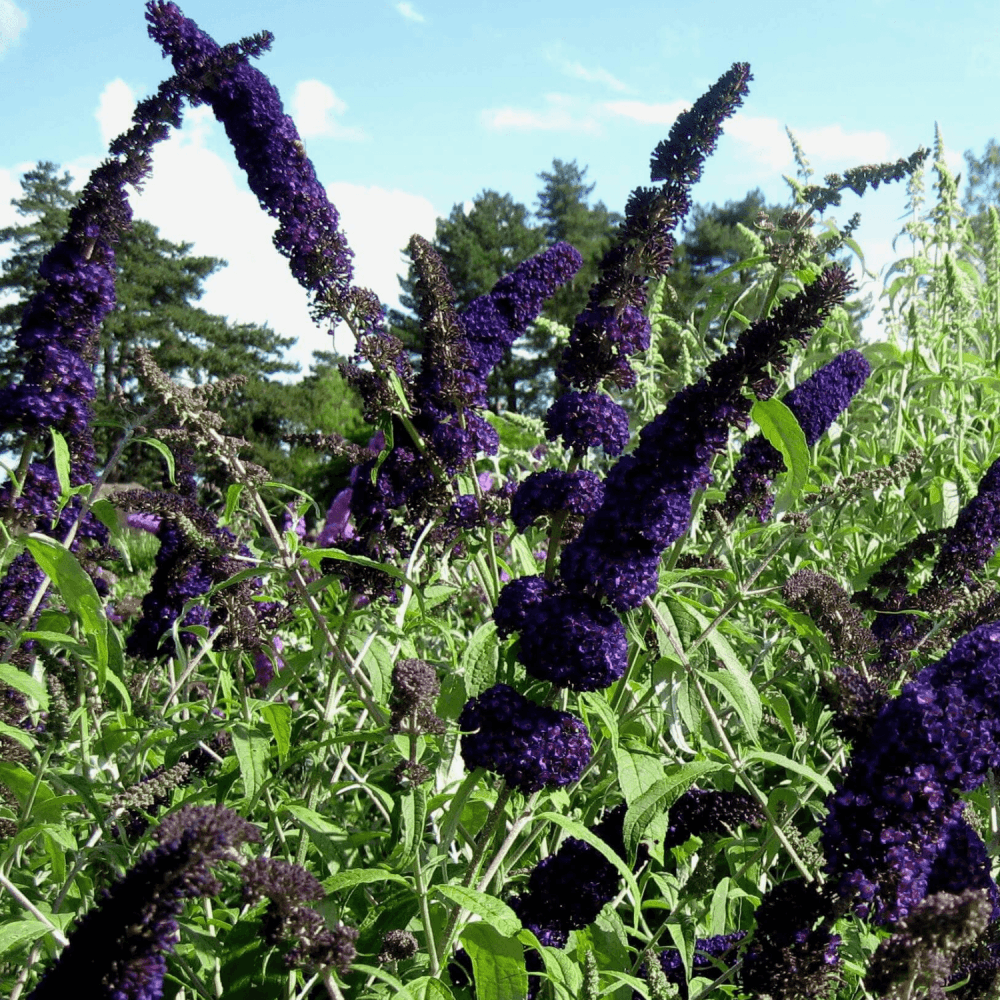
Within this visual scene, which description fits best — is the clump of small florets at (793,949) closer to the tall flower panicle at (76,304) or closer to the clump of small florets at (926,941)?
the clump of small florets at (926,941)

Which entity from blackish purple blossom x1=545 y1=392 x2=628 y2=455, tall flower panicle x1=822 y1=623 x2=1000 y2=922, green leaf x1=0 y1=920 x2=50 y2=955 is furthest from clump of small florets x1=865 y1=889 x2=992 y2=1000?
green leaf x1=0 y1=920 x2=50 y2=955

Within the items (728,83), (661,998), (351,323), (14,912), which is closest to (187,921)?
(14,912)

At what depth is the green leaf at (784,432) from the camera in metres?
1.95

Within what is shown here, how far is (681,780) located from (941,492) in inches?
111

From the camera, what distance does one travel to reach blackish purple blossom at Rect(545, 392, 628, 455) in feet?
7.97

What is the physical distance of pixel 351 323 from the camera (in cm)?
286

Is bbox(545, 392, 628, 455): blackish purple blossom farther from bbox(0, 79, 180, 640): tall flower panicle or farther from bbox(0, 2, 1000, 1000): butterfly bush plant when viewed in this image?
bbox(0, 79, 180, 640): tall flower panicle

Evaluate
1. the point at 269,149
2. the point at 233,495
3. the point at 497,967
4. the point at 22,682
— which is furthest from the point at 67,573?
the point at 269,149

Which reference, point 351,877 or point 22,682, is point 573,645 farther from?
point 22,682

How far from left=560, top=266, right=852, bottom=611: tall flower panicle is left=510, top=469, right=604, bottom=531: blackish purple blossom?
35 centimetres

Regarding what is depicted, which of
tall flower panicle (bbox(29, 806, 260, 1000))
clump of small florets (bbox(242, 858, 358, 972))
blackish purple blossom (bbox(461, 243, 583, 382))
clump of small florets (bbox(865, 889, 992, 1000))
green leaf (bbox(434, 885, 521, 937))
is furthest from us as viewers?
blackish purple blossom (bbox(461, 243, 583, 382))

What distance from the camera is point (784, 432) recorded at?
1981 mm

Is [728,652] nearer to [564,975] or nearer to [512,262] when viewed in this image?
[564,975]

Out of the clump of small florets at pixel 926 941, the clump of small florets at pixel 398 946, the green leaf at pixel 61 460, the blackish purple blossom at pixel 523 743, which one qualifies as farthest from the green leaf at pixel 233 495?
the clump of small florets at pixel 926 941
